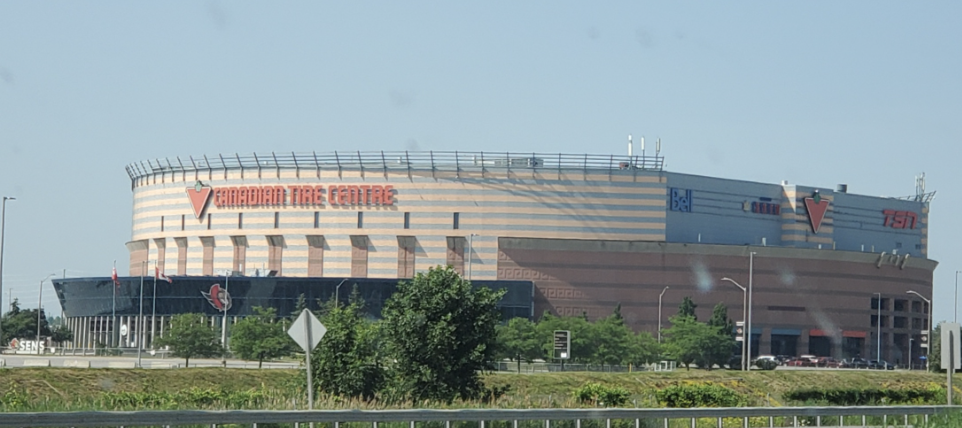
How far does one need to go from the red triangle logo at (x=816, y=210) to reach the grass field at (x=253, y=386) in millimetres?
56831

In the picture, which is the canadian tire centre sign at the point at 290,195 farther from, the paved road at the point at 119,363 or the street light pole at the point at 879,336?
the street light pole at the point at 879,336

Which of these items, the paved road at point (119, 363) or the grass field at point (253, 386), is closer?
the grass field at point (253, 386)

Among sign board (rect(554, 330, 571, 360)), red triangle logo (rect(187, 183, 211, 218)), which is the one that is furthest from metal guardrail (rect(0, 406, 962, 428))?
red triangle logo (rect(187, 183, 211, 218))

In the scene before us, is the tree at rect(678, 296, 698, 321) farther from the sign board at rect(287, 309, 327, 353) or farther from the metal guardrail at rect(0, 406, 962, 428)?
the sign board at rect(287, 309, 327, 353)

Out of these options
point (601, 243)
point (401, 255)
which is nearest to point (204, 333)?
point (401, 255)

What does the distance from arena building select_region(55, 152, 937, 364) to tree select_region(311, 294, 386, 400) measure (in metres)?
78.8

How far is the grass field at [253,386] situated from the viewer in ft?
131

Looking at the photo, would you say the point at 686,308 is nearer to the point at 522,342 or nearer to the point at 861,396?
the point at 522,342

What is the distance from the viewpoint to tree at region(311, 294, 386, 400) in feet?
151

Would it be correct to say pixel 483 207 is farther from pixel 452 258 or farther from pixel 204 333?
pixel 204 333

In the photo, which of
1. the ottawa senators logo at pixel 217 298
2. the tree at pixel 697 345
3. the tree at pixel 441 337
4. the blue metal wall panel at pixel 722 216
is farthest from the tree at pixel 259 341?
the tree at pixel 441 337

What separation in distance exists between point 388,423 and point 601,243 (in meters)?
98.4

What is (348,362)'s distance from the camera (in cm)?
4619

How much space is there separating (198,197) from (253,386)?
7864 centimetres
